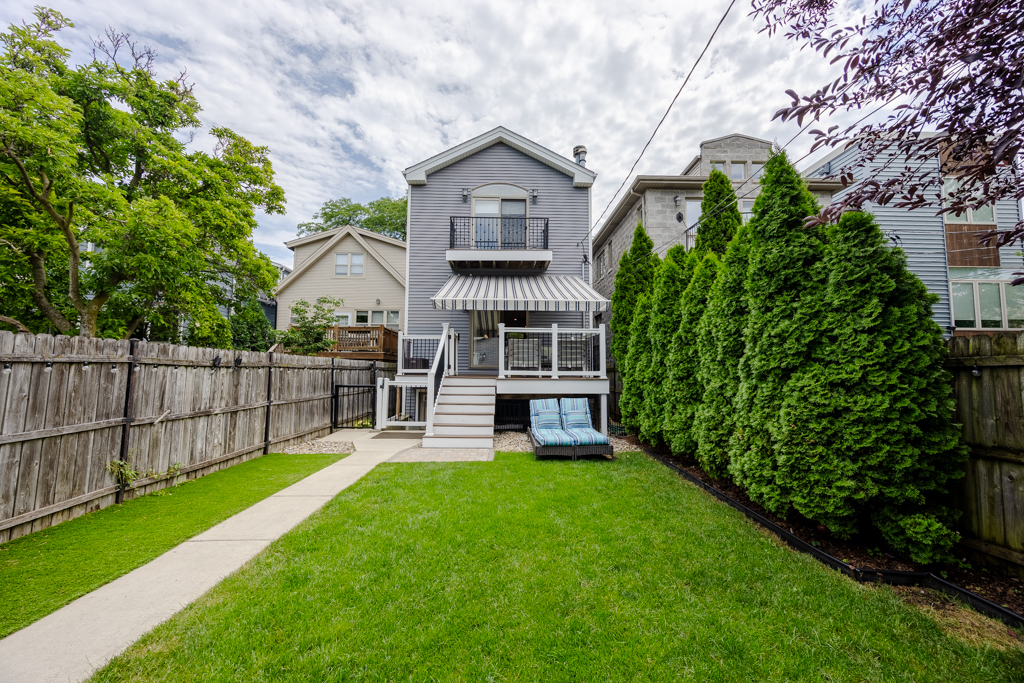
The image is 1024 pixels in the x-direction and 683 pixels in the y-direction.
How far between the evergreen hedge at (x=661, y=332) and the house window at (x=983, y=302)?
11521 mm

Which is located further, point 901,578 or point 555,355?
point 555,355

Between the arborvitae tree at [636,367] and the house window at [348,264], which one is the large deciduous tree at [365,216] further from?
the arborvitae tree at [636,367]

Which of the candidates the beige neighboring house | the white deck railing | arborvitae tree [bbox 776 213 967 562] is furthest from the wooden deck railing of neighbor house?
arborvitae tree [bbox 776 213 967 562]

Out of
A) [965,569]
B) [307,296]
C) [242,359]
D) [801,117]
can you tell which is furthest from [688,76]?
[307,296]

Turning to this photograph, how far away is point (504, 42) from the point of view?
29.5 feet

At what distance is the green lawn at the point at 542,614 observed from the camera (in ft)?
7.16

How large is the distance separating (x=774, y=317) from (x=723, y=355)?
3.66 ft

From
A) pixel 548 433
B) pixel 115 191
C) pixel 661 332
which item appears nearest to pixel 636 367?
pixel 661 332

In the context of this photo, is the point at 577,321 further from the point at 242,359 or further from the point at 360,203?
the point at 360,203

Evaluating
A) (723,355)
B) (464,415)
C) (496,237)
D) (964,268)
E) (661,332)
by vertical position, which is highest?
(496,237)

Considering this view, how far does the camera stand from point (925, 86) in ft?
7.50

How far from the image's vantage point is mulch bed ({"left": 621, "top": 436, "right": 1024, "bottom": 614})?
2.84 m

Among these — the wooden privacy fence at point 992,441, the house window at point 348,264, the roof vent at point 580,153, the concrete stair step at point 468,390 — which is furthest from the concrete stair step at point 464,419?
the house window at point 348,264

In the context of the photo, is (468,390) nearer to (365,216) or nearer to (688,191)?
(688,191)
